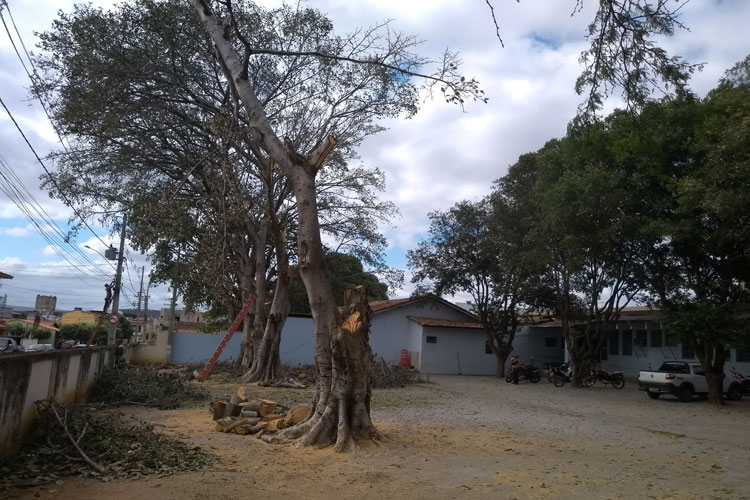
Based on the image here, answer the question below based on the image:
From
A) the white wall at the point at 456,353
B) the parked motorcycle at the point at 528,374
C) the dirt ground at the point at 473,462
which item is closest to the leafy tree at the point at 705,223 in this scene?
the dirt ground at the point at 473,462

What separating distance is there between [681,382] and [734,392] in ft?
9.57

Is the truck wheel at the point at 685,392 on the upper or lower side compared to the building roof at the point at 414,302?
lower

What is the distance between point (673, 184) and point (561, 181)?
13.8ft

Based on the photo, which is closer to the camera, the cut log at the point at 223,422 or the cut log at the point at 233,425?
the cut log at the point at 233,425

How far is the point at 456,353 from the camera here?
35625 mm

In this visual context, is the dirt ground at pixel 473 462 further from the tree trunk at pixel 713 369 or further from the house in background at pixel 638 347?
the house in background at pixel 638 347

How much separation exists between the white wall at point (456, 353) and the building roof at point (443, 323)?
33cm

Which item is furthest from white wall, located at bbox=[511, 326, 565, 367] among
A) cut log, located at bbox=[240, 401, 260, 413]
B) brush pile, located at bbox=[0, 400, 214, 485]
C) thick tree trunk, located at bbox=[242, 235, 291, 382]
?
brush pile, located at bbox=[0, 400, 214, 485]

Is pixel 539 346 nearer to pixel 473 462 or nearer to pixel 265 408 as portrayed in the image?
pixel 265 408

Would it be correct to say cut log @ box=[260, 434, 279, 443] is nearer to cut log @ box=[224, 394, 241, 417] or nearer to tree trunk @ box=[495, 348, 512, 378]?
cut log @ box=[224, 394, 241, 417]

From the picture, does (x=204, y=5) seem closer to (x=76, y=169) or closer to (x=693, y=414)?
(x=76, y=169)


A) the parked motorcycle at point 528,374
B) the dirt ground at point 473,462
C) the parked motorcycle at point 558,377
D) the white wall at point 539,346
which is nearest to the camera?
the dirt ground at point 473,462

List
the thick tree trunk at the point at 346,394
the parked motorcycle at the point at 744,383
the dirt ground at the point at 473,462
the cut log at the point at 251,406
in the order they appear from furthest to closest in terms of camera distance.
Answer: the parked motorcycle at the point at 744,383 < the cut log at the point at 251,406 < the thick tree trunk at the point at 346,394 < the dirt ground at the point at 473,462

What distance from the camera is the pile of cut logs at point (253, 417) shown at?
35.1 ft
